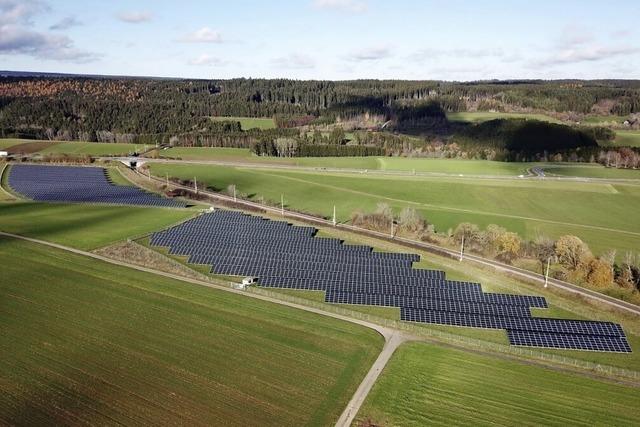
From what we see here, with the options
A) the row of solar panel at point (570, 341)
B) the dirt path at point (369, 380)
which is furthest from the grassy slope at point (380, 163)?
the dirt path at point (369, 380)

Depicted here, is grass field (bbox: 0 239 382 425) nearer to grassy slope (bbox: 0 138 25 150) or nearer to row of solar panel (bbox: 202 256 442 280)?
row of solar panel (bbox: 202 256 442 280)

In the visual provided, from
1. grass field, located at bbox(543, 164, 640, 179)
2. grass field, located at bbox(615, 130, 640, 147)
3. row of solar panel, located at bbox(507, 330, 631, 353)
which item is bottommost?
row of solar panel, located at bbox(507, 330, 631, 353)

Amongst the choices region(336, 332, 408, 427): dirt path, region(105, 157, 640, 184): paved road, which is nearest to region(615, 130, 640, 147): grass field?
region(105, 157, 640, 184): paved road

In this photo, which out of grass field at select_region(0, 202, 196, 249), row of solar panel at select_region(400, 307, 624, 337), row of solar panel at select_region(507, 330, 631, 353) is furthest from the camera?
grass field at select_region(0, 202, 196, 249)

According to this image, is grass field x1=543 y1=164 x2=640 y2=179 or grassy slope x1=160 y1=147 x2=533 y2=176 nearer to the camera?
grass field x1=543 y1=164 x2=640 y2=179

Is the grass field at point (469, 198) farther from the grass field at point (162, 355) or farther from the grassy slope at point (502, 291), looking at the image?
the grass field at point (162, 355)

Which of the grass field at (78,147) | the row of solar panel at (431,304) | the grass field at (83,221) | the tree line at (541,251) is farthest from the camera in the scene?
the grass field at (78,147)
